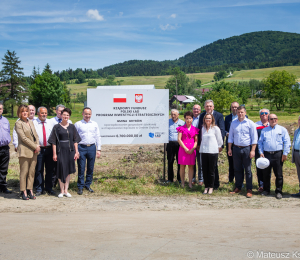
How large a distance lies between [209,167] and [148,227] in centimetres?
273

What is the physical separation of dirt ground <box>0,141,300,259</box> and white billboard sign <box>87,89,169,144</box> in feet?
6.09

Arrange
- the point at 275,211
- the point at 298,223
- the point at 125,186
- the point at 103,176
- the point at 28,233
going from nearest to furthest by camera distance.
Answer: the point at 28,233 → the point at 298,223 → the point at 275,211 → the point at 125,186 → the point at 103,176

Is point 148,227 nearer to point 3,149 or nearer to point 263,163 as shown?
point 263,163

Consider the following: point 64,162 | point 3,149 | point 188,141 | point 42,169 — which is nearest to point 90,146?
point 64,162

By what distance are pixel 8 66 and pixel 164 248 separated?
2424 inches

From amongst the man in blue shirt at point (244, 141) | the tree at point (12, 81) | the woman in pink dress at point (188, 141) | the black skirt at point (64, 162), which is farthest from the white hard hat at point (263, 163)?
the tree at point (12, 81)

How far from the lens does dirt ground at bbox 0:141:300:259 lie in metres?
3.82

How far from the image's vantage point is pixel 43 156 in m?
6.74

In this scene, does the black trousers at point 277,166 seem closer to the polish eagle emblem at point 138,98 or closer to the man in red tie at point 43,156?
the polish eagle emblem at point 138,98

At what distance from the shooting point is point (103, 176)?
27.8 feet

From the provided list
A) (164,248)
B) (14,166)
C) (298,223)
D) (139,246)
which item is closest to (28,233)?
(139,246)

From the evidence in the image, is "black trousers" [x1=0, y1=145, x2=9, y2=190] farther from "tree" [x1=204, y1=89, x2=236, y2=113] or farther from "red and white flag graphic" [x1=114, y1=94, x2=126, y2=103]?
"tree" [x1=204, y1=89, x2=236, y2=113]

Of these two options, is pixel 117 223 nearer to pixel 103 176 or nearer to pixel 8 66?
pixel 103 176

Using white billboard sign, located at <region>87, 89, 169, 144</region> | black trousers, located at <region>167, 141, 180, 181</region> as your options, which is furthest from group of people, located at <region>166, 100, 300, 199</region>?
white billboard sign, located at <region>87, 89, 169, 144</region>
